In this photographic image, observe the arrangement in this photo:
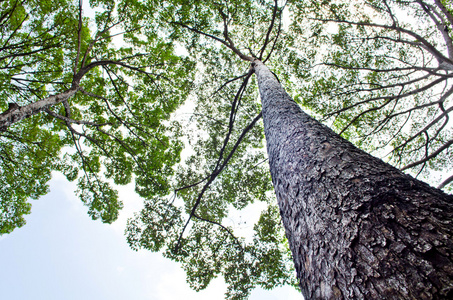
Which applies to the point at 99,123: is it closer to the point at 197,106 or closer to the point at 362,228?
the point at 197,106

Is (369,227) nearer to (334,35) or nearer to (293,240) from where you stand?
(293,240)

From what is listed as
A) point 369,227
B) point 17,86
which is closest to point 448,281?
point 369,227

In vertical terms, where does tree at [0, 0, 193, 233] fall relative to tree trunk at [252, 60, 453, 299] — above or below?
above

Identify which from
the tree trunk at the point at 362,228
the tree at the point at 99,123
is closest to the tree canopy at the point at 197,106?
the tree at the point at 99,123

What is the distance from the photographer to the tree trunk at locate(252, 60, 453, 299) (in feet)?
1.77

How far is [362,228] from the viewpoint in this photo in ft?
2.32

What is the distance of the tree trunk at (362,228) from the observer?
54 cm

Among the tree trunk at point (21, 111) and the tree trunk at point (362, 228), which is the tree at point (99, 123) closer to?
the tree trunk at point (21, 111)

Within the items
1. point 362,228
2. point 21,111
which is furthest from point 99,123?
point 362,228

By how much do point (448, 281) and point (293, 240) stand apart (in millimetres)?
625

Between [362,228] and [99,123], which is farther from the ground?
[99,123]

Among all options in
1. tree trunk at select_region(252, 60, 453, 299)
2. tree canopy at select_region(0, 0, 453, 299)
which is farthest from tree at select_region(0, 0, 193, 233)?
tree trunk at select_region(252, 60, 453, 299)

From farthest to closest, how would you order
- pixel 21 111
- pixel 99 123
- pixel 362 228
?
pixel 99 123 < pixel 21 111 < pixel 362 228

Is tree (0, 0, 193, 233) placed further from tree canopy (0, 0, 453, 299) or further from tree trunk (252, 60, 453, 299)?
tree trunk (252, 60, 453, 299)
